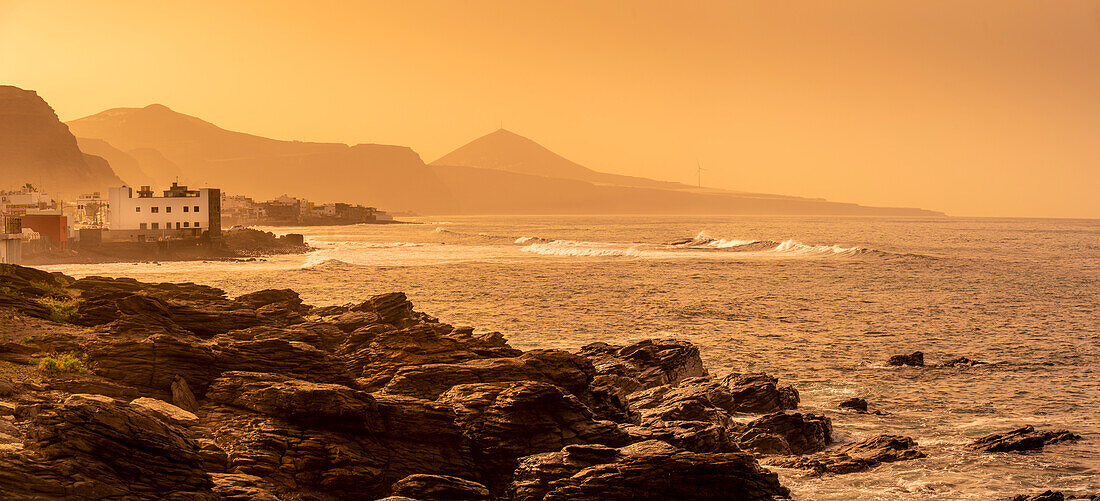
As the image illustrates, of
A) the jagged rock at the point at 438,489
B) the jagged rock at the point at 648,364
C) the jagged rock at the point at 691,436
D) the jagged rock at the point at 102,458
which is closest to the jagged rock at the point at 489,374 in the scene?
the jagged rock at the point at 691,436

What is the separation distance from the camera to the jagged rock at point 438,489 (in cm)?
1445

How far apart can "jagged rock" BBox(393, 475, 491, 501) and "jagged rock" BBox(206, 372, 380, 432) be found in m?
2.02

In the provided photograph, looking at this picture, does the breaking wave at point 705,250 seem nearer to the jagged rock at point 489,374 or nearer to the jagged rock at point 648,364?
the jagged rock at point 648,364

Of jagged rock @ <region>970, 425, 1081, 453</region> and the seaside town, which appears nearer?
jagged rock @ <region>970, 425, 1081, 453</region>

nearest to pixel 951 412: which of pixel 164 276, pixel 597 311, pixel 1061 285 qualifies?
pixel 597 311

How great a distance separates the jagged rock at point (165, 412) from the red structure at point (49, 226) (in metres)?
84.2

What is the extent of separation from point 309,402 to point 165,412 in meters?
2.68

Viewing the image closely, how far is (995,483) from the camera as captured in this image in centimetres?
1858

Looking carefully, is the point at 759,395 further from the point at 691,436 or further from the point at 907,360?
the point at 907,360

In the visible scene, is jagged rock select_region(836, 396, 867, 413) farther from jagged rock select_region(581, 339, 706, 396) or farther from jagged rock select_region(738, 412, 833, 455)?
jagged rock select_region(581, 339, 706, 396)

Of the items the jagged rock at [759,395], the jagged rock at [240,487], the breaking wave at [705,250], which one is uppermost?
the breaking wave at [705,250]

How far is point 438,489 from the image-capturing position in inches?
576

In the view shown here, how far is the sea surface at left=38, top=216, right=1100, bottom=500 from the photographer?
815 inches

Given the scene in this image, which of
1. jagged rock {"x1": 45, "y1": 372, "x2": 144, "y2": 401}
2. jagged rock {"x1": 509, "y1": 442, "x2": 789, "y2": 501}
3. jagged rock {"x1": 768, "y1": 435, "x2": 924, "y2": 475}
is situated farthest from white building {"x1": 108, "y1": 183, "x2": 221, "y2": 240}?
jagged rock {"x1": 768, "y1": 435, "x2": 924, "y2": 475}
